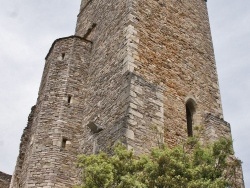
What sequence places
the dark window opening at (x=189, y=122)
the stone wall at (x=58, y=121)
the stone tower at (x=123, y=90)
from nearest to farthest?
the stone tower at (x=123, y=90), the stone wall at (x=58, y=121), the dark window opening at (x=189, y=122)

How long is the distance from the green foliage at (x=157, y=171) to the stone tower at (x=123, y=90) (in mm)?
1453

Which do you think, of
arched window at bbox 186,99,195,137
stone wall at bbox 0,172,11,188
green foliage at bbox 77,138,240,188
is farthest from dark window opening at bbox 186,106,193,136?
stone wall at bbox 0,172,11,188

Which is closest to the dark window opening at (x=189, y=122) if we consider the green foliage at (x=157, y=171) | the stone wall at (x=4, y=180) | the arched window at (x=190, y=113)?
the arched window at (x=190, y=113)

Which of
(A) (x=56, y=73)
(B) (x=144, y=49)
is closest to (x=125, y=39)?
(B) (x=144, y=49)

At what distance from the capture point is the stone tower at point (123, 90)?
898 cm

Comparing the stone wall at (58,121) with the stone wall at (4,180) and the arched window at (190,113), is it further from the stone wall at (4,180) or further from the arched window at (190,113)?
the stone wall at (4,180)

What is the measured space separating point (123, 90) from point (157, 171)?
3.19 meters

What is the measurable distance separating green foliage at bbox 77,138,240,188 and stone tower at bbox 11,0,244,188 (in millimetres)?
1453

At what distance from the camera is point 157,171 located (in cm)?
624

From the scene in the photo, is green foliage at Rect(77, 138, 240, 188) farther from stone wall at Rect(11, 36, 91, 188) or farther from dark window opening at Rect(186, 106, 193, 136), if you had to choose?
dark window opening at Rect(186, 106, 193, 136)

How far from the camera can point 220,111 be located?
11.3 metres

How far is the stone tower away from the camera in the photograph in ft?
29.5

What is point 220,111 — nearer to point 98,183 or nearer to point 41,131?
point 41,131

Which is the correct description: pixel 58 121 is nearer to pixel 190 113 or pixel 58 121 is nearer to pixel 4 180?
pixel 190 113
